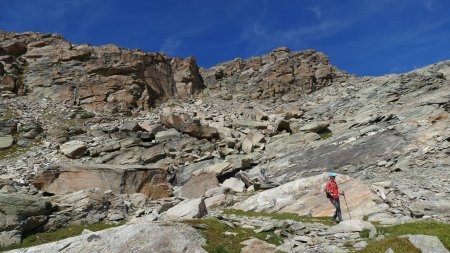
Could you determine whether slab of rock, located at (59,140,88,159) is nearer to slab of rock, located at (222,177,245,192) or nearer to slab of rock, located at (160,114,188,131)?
slab of rock, located at (160,114,188,131)

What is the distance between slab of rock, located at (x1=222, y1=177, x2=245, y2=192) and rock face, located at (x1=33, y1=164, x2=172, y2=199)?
6.53 meters

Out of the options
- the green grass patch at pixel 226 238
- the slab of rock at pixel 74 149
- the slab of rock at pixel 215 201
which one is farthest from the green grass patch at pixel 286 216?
the slab of rock at pixel 74 149

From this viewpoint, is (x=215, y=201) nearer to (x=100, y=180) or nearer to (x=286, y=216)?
(x=286, y=216)

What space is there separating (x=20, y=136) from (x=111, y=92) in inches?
1132

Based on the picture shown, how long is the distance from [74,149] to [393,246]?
50.9 metres

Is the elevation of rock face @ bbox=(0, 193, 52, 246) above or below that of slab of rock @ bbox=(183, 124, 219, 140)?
below

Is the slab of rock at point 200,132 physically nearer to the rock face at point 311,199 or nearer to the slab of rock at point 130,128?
the slab of rock at point 130,128

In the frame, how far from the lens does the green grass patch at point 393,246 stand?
14242 millimetres

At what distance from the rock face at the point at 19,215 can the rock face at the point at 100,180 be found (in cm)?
1163

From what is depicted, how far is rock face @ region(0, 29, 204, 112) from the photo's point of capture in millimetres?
89312

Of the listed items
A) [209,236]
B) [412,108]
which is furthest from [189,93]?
[209,236]

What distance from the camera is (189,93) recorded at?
106 m

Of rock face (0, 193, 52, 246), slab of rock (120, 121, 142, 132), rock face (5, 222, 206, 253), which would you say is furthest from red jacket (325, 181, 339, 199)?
slab of rock (120, 121, 142, 132)

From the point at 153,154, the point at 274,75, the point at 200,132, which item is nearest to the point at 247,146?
the point at 200,132
